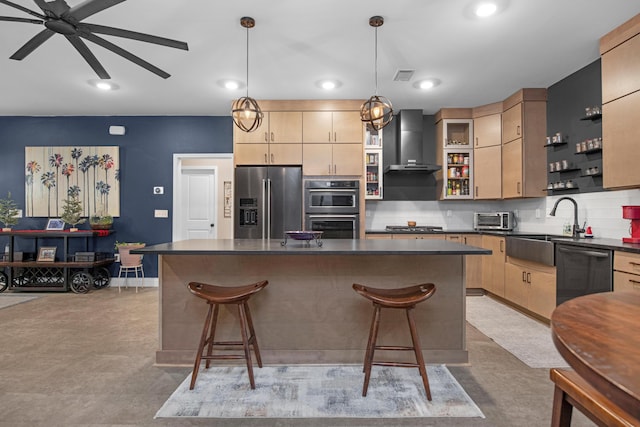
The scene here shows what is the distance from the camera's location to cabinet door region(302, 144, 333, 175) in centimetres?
489

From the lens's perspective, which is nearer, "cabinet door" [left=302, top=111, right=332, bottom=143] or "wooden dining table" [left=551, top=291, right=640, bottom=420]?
"wooden dining table" [left=551, top=291, right=640, bottom=420]

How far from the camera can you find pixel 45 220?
562 cm

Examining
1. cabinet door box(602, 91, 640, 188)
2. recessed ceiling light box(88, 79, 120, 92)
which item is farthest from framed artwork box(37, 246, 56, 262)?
cabinet door box(602, 91, 640, 188)

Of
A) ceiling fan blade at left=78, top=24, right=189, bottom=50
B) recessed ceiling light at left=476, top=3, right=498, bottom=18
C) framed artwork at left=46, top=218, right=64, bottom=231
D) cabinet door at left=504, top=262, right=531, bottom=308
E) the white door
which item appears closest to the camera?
ceiling fan blade at left=78, top=24, right=189, bottom=50

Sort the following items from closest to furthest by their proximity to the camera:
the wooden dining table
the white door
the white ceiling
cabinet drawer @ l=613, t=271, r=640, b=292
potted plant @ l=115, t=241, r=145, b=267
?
the wooden dining table, cabinet drawer @ l=613, t=271, r=640, b=292, the white ceiling, potted plant @ l=115, t=241, r=145, b=267, the white door

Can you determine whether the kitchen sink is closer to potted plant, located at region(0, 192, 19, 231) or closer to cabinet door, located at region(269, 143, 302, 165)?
cabinet door, located at region(269, 143, 302, 165)

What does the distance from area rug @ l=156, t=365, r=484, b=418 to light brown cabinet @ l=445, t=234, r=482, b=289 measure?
2.59m

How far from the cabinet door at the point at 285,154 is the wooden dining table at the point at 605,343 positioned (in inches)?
160

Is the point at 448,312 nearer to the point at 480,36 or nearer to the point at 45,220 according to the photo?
the point at 480,36

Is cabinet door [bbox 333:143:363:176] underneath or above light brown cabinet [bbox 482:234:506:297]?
above

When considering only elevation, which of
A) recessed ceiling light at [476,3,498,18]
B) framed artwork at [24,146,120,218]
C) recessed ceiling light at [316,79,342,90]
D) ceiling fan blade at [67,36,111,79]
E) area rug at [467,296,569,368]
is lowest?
area rug at [467,296,569,368]

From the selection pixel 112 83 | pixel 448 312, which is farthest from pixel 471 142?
pixel 112 83

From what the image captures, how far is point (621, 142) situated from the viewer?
303 cm

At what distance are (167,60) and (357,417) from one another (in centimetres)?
362
